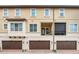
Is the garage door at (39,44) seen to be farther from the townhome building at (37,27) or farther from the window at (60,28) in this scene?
the window at (60,28)

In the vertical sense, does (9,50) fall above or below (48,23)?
below

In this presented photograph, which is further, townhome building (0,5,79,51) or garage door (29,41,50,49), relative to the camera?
garage door (29,41,50,49)

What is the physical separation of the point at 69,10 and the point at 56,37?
3.39 m

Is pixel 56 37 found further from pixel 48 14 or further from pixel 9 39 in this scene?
pixel 9 39

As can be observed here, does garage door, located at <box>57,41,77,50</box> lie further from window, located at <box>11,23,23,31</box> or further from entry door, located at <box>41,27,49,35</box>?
window, located at <box>11,23,23,31</box>

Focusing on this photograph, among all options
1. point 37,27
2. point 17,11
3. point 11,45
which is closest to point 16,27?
point 17,11

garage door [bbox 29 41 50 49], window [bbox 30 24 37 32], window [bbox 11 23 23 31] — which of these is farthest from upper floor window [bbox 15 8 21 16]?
garage door [bbox 29 41 50 49]

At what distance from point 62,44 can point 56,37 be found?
1044 mm

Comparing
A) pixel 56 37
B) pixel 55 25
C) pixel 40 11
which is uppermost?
pixel 40 11

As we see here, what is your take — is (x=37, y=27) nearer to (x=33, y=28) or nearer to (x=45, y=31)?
(x=33, y=28)

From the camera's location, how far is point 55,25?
22.4m

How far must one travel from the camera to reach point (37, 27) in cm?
2222

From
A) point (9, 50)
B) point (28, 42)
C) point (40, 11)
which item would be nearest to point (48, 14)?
point (40, 11)

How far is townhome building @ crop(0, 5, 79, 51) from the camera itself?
22.0 meters
